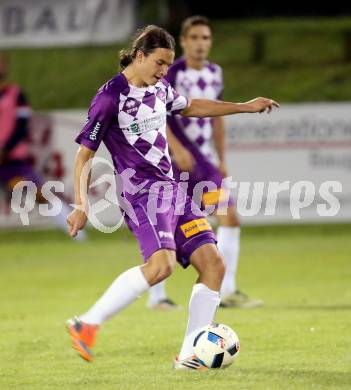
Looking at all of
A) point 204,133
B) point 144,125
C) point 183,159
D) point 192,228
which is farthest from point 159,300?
point 144,125

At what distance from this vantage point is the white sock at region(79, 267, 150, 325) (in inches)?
271

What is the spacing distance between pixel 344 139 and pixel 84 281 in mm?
5792

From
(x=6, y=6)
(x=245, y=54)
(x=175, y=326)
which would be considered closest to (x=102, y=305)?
(x=175, y=326)

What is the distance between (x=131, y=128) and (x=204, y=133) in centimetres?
346

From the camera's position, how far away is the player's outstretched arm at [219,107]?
7.38 metres

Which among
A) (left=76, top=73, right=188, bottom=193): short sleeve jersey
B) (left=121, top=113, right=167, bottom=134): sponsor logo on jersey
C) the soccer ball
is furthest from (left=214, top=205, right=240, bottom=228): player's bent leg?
the soccer ball

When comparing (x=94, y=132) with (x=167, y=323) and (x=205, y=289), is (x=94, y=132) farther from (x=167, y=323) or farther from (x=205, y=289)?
(x=167, y=323)

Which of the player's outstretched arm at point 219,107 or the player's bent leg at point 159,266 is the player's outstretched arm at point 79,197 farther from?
the player's outstretched arm at point 219,107

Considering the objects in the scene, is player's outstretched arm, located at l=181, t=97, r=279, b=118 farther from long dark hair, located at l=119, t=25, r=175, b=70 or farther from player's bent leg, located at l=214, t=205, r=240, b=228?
player's bent leg, located at l=214, t=205, r=240, b=228

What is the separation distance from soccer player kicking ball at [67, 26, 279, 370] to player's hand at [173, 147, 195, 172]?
227cm

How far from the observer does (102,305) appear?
690 cm

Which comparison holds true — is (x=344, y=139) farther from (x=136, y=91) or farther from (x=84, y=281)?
(x=136, y=91)

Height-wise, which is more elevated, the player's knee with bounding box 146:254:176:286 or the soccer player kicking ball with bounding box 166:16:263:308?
the soccer player kicking ball with bounding box 166:16:263:308

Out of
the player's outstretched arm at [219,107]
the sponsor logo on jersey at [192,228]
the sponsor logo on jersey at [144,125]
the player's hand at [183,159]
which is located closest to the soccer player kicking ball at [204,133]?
the player's hand at [183,159]
